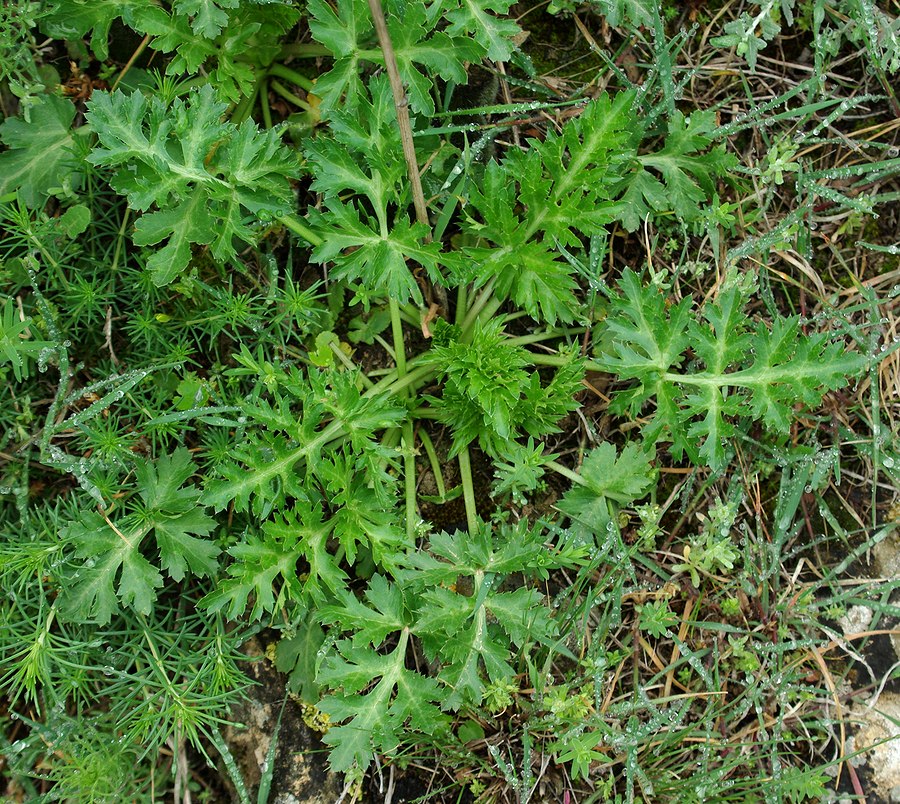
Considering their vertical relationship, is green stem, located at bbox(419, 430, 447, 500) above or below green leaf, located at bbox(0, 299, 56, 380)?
below

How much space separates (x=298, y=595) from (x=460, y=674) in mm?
709

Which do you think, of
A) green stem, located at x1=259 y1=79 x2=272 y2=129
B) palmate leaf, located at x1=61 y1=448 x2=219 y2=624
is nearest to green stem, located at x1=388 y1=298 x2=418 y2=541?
palmate leaf, located at x1=61 y1=448 x2=219 y2=624

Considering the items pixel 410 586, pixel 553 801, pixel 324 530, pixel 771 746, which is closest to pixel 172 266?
pixel 324 530

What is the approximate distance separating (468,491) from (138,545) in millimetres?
1410

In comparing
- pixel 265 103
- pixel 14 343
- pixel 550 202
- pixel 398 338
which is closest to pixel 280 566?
pixel 398 338

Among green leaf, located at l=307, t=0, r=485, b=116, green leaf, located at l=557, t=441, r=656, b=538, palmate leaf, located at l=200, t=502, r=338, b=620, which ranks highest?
green leaf, located at l=307, t=0, r=485, b=116

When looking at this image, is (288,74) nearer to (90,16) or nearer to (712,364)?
(90,16)

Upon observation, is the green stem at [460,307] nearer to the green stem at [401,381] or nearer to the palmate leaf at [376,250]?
the green stem at [401,381]

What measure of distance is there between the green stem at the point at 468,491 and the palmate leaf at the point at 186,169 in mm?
1290

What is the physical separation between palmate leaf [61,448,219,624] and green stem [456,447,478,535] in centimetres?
106

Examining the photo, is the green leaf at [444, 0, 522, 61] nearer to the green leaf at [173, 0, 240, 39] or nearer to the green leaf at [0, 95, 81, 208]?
the green leaf at [173, 0, 240, 39]

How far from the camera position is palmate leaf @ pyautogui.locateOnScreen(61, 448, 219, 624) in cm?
337

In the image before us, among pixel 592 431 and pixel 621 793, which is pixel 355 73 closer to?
pixel 592 431

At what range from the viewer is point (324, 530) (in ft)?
11.2
